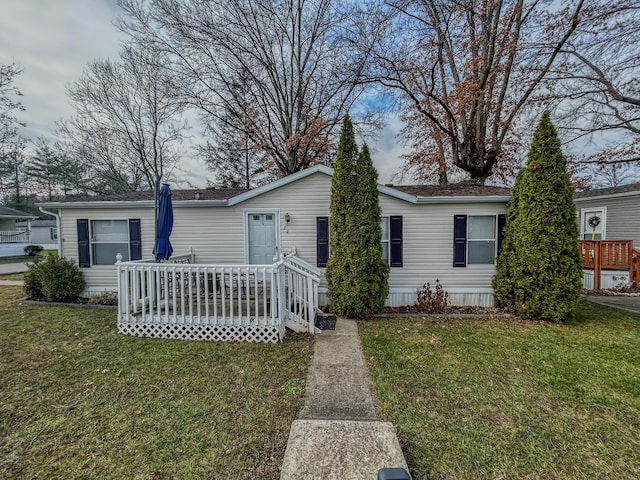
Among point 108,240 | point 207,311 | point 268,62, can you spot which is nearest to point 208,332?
point 207,311

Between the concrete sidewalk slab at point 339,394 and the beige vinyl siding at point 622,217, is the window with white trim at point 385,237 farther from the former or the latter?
the beige vinyl siding at point 622,217

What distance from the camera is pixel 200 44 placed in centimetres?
1275

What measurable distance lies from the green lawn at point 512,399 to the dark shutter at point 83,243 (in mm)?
8226

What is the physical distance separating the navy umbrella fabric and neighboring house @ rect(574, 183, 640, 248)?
15.4 meters

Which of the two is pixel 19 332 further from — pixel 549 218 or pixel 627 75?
pixel 627 75

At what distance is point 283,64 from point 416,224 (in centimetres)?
1149

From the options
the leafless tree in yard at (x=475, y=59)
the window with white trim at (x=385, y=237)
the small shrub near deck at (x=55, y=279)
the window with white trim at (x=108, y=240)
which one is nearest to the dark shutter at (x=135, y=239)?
the window with white trim at (x=108, y=240)

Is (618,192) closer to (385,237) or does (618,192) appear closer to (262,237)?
(385,237)

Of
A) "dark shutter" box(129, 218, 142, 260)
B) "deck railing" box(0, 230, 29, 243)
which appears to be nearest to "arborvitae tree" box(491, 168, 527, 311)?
"dark shutter" box(129, 218, 142, 260)

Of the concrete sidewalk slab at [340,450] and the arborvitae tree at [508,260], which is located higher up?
the arborvitae tree at [508,260]

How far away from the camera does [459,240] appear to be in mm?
7555

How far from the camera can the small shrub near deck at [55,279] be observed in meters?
7.71

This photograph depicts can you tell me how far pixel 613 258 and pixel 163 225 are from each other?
13.8m

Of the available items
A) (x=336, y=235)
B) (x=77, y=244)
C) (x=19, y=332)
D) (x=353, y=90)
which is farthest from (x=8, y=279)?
(x=353, y=90)
